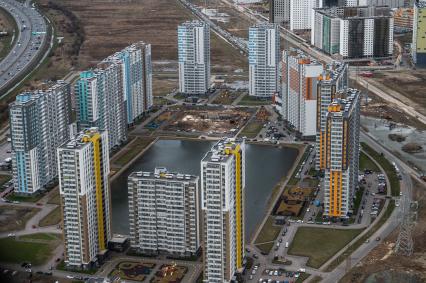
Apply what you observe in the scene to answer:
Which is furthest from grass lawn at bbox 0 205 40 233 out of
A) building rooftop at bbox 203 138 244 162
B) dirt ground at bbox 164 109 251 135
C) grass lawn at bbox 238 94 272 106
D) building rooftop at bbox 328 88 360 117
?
grass lawn at bbox 238 94 272 106

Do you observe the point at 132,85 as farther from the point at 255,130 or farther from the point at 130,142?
the point at 255,130

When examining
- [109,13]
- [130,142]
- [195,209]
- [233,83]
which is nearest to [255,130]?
[130,142]

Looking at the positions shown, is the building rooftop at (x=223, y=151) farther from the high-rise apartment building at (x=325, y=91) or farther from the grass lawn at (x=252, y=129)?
the grass lawn at (x=252, y=129)

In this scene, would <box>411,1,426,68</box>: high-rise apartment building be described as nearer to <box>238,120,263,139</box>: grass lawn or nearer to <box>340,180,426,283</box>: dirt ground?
<box>238,120,263,139</box>: grass lawn

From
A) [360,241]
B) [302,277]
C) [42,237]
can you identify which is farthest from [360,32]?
[302,277]

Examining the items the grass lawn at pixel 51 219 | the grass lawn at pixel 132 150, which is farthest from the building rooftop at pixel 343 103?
the grass lawn at pixel 51 219

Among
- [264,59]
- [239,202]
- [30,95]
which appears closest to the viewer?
[239,202]

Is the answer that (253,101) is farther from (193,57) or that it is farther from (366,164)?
(366,164)
